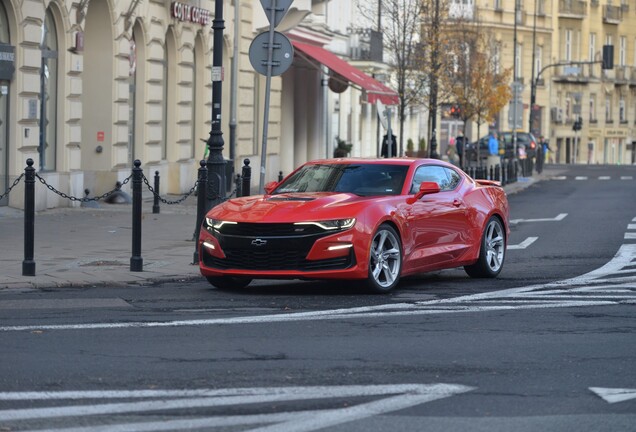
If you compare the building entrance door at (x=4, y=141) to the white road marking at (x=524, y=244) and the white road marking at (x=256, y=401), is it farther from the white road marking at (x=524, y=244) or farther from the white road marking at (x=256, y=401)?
the white road marking at (x=256, y=401)

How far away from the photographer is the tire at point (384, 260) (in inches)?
546

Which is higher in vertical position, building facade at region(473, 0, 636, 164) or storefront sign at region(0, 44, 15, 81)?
building facade at region(473, 0, 636, 164)

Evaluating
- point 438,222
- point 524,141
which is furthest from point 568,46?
point 438,222

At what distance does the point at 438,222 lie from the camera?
49.9 feet

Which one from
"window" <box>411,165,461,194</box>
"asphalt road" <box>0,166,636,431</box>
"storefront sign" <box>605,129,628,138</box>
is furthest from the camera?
"storefront sign" <box>605,129,628,138</box>

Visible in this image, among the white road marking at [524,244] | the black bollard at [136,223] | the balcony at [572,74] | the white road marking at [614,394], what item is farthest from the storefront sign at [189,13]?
the balcony at [572,74]

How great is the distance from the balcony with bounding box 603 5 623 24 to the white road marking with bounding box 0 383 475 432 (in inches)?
4058

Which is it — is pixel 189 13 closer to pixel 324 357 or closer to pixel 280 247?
pixel 280 247

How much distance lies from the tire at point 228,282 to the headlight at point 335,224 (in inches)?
40.6

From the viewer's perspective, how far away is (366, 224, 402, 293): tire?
1387 cm

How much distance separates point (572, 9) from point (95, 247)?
8671cm

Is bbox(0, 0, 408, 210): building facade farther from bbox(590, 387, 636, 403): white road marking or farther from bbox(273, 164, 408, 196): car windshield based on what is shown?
bbox(590, 387, 636, 403): white road marking

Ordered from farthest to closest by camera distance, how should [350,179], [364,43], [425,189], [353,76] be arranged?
1. [364,43]
2. [353,76]
3. [350,179]
4. [425,189]

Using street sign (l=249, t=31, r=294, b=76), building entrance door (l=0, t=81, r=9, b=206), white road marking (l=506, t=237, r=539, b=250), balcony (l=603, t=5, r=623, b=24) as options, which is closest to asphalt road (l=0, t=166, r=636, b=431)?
street sign (l=249, t=31, r=294, b=76)
